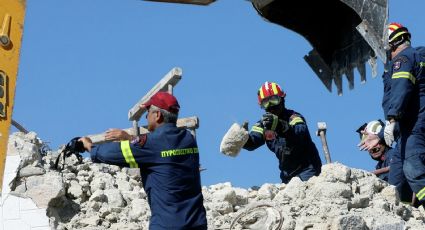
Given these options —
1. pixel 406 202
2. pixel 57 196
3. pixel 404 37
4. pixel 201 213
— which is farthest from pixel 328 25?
pixel 201 213

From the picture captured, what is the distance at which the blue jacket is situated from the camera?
336 inches

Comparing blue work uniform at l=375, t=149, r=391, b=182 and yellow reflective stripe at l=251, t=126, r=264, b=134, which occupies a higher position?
yellow reflective stripe at l=251, t=126, r=264, b=134

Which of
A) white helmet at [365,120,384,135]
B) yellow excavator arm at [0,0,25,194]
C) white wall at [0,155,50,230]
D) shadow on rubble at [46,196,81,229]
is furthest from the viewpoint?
white helmet at [365,120,384,135]

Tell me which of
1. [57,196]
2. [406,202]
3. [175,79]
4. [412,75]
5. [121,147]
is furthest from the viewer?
[175,79]

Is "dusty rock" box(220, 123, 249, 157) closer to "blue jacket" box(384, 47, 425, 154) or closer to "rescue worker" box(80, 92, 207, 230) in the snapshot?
"blue jacket" box(384, 47, 425, 154)

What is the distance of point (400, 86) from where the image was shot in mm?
8562

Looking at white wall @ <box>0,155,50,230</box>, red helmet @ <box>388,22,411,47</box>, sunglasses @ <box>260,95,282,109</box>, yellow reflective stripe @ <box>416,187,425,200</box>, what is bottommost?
yellow reflective stripe @ <box>416,187,425,200</box>

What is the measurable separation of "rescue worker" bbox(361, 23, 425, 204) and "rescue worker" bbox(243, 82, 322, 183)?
1131mm

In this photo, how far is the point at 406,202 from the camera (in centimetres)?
929

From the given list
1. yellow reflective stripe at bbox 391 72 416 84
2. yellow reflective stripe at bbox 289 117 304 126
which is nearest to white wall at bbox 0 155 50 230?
yellow reflective stripe at bbox 289 117 304 126

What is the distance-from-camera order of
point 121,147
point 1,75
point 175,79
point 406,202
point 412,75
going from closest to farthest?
point 1,75 → point 121,147 → point 412,75 → point 406,202 → point 175,79

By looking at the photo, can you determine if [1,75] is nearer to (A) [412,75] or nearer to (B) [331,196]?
(B) [331,196]

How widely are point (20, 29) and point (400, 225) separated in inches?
158

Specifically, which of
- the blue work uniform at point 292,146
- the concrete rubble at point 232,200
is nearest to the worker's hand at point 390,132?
the concrete rubble at point 232,200
